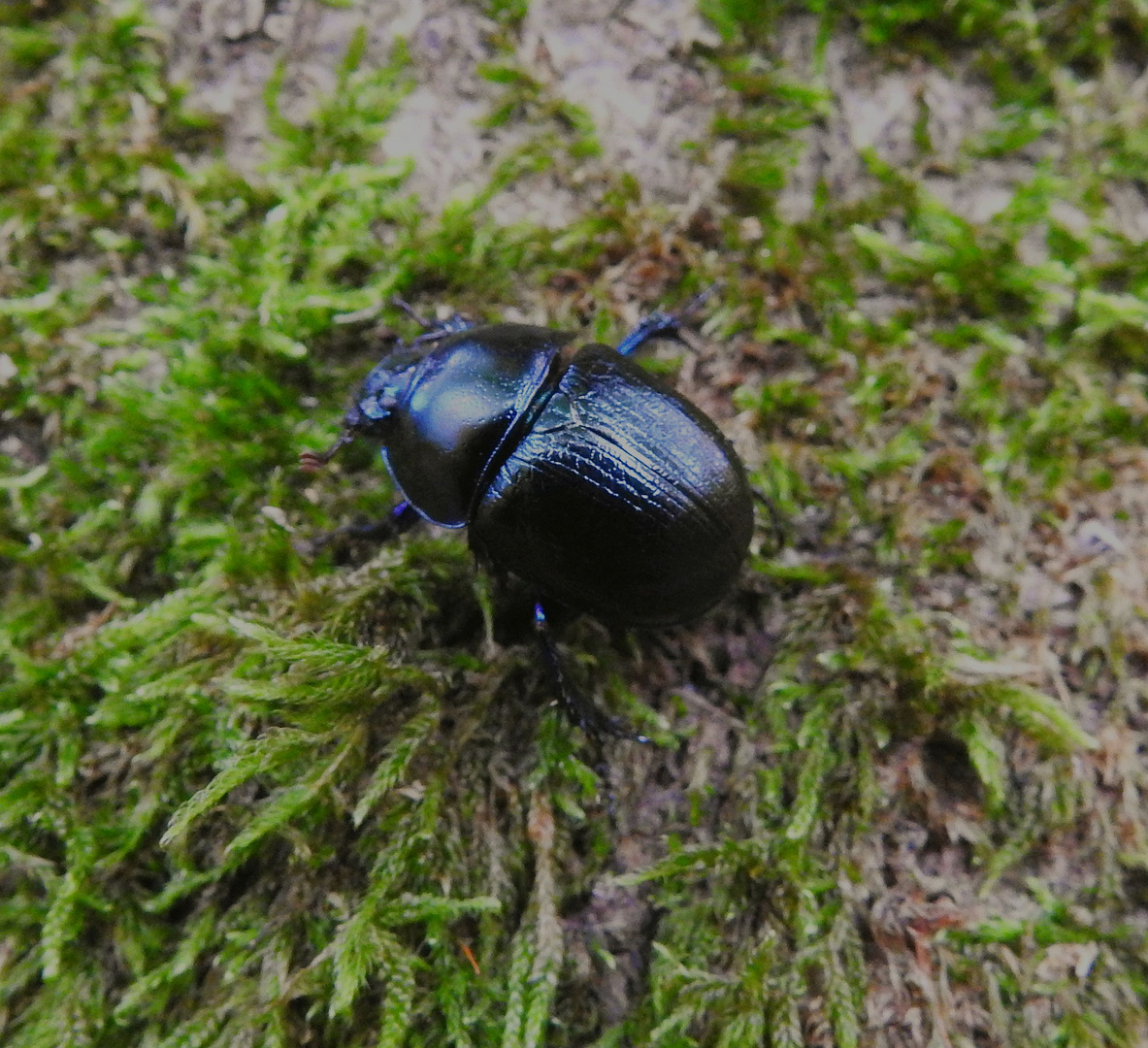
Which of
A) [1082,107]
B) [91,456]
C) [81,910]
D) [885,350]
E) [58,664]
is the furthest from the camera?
[1082,107]

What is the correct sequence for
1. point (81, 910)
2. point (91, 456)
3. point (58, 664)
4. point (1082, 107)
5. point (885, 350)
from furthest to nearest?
point (1082, 107)
point (885, 350)
point (91, 456)
point (58, 664)
point (81, 910)

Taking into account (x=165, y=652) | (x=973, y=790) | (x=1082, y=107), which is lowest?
(x=165, y=652)

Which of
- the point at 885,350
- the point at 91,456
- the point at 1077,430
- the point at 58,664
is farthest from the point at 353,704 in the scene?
the point at 1077,430

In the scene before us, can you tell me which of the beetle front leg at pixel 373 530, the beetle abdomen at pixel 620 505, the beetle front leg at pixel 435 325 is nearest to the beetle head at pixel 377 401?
the beetle front leg at pixel 435 325

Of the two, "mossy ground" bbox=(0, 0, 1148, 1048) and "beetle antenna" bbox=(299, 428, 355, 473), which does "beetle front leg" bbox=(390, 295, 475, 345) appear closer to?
"mossy ground" bbox=(0, 0, 1148, 1048)

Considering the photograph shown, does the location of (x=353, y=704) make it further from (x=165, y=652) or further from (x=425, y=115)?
(x=425, y=115)

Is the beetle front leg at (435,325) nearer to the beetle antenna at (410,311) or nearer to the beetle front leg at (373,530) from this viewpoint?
the beetle antenna at (410,311)

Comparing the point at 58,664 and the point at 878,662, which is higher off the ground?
the point at 878,662

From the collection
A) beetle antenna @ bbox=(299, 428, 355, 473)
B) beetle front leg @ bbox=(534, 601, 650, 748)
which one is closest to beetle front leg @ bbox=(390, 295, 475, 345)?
beetle antenna @ bbox=(299, 428, 355, 473)
